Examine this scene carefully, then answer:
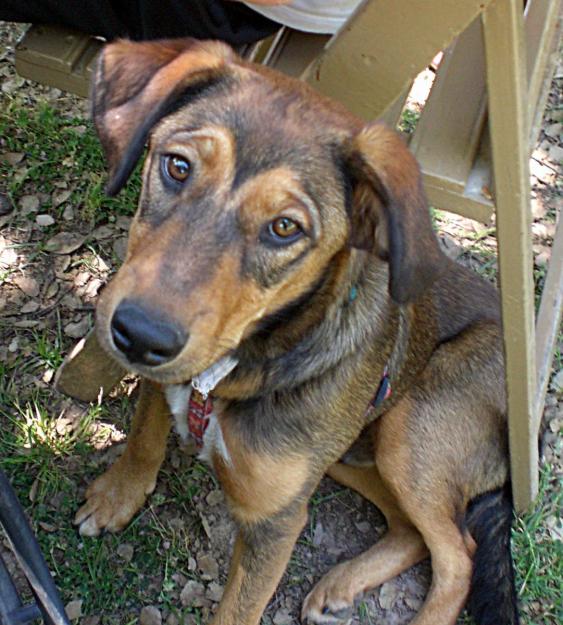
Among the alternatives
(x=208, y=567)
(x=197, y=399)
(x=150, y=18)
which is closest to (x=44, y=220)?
(x=150, y=18)

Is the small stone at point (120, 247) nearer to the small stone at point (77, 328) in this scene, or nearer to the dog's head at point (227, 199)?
the small stone at point (77, 328)

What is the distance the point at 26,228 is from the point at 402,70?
2419mm

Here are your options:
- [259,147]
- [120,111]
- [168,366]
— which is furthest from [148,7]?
[168,366]

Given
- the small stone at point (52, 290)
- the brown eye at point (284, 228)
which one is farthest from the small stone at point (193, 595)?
the brown eye at point (284, 228)

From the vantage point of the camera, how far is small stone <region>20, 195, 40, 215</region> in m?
4.39

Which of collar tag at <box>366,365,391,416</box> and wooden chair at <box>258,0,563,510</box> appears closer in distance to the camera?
wooden chair at <box>258,0,563,510</box>

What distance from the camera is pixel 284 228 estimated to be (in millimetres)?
2287

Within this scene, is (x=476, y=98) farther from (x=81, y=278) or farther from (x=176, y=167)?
(x=81, y=278)

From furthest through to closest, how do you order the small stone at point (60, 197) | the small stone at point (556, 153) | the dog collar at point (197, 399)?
the small stone at point (556, 153)
the small stone at point (60, 197)
the dog collar at point (197, 399)

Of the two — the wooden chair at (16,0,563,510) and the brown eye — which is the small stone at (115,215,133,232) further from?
the brown eye

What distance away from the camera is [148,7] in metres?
3.08

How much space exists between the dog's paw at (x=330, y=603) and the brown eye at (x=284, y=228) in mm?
1761

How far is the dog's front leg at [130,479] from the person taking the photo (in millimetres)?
3365

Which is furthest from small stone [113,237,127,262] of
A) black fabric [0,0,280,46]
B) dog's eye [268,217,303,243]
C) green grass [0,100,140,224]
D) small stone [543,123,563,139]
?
small stone [543,123,563,139]
